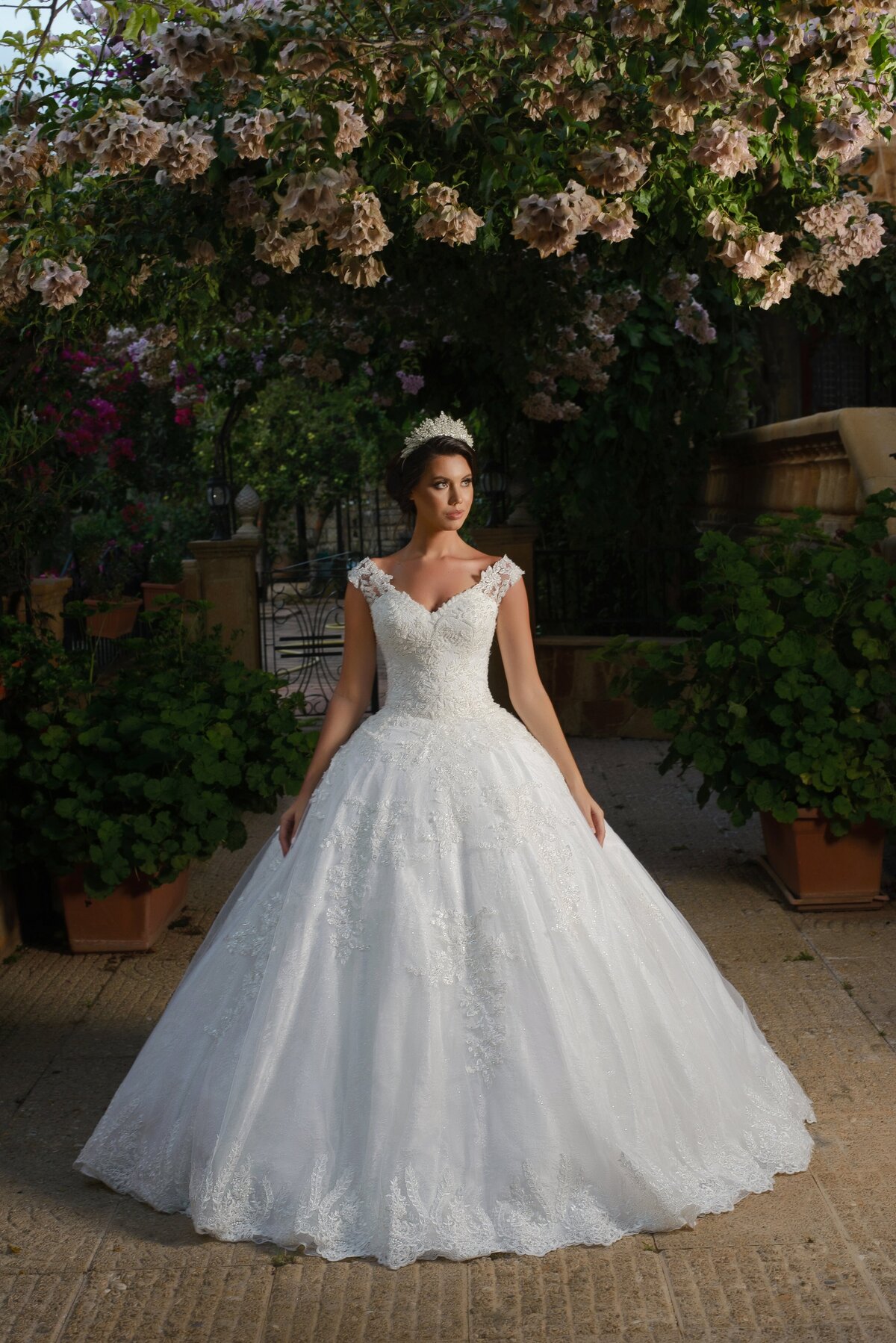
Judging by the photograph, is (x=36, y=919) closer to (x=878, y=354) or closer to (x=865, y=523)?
(x=865, y=523)

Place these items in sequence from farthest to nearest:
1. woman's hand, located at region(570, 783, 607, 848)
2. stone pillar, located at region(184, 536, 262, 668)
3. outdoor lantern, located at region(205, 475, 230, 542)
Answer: outdoor lantern, located at region(205, 475, 230, 542) < stone pillar, located at region(184, 536, 262, 668) < woman's hand, located at region(570, 783, 607, 848)

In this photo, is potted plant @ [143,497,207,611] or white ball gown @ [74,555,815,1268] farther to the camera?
potted plant @ [143,497,207,611]

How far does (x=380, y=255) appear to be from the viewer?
661 centimetres

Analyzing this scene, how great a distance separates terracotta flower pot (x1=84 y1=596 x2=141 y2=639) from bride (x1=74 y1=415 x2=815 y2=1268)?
6.13 metres

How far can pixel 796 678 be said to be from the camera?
564 centimetres

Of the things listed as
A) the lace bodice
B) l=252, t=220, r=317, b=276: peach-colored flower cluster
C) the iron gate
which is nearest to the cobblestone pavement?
the lace bodice

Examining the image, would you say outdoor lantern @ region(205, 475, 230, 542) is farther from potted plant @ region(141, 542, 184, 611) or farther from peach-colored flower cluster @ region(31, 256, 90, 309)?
peach-colored flower cluster @ region(31, 256, 90, 309)

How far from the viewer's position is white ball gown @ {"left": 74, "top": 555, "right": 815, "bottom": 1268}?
3139mm

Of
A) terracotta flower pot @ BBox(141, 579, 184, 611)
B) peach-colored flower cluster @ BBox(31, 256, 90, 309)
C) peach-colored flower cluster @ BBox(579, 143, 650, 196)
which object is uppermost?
peach-colored flower cluster @ BBox(579, 143, 650, 196)

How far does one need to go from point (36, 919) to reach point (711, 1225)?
3321 mm

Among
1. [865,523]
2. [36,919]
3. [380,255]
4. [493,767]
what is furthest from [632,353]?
[493,767]

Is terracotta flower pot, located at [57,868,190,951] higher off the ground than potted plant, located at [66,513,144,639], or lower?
lower

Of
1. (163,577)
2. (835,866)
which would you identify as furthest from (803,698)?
(163,577)

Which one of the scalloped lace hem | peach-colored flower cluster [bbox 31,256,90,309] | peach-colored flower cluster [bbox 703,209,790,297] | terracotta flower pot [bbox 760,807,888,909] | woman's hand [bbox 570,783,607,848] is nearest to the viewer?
the scalloped lace hem
